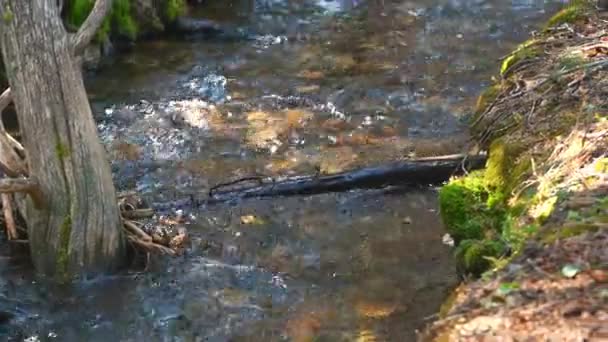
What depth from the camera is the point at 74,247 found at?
7055mm

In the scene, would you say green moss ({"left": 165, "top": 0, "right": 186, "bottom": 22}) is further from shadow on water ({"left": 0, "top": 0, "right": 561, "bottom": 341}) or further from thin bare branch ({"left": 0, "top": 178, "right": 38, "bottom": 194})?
thin bare branch ({"left": 0, "top": 178, "right": 38, "bottom": 194})

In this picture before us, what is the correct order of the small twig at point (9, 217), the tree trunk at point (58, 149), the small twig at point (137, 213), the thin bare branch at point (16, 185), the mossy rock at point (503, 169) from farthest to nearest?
the small twig at point (137, 213) < the small twig at point (9, 217) < the thin bare branch at point (16, 185) < the tree trunk at point (58, 149) < the mossy rock at point (503, 169)

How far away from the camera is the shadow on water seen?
6727mm

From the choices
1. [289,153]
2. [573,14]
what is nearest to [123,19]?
[289,153]

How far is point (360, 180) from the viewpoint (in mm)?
8523

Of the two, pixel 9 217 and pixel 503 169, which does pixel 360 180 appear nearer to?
pixel 503 169

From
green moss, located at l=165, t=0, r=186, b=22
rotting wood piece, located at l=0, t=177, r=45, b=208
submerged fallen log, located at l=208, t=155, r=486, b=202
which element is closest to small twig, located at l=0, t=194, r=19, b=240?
rotting wood piece, located at l=0, t=177, r=45, b=208

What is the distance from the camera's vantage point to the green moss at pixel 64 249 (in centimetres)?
696

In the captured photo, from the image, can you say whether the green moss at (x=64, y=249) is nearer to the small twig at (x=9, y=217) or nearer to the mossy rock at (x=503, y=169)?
the small twig at (x=9, y=217)

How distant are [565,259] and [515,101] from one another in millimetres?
3066

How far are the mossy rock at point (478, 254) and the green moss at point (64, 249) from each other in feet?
11.0

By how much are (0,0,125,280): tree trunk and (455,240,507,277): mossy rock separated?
318cm

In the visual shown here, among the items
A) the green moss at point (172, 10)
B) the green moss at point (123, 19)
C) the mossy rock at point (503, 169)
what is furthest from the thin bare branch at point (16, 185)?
the green moss at point (172, 10)

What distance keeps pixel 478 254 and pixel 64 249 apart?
3625 millimetres
